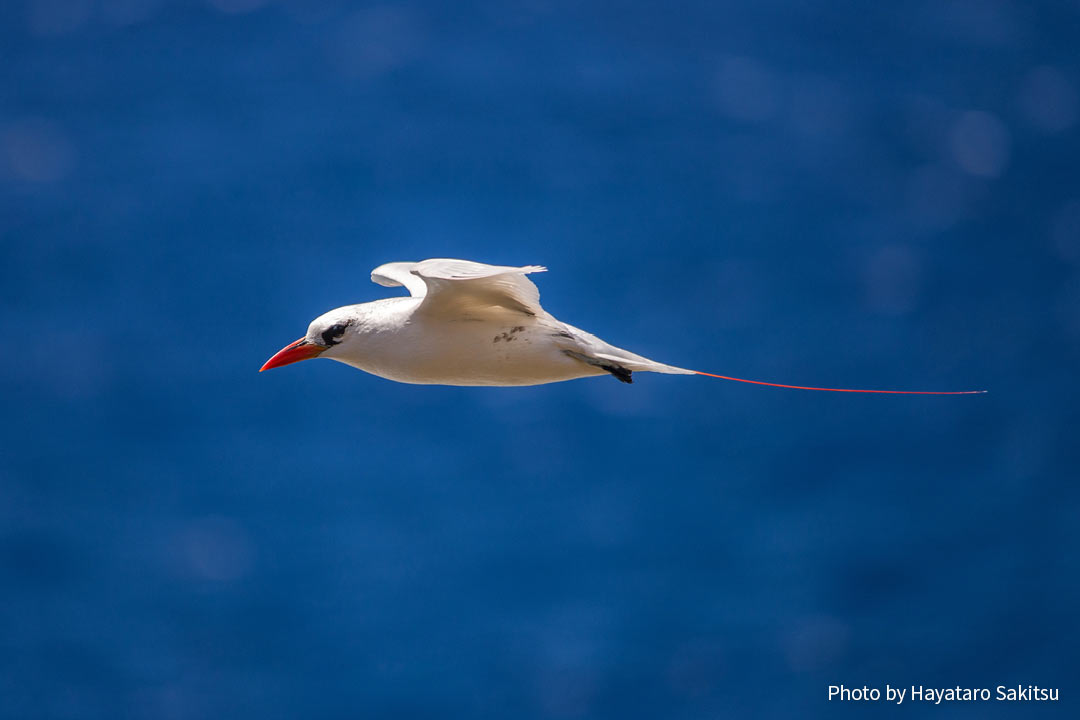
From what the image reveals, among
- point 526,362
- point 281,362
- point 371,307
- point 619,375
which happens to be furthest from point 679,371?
point 281,362

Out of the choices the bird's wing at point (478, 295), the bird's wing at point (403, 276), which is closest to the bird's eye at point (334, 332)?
the bird's wing at point (478, 295)

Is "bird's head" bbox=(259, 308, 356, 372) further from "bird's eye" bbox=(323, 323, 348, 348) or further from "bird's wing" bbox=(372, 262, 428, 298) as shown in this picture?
"bird's wing" bbox=(372, 262, 428, 298)

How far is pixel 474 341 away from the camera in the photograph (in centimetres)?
307

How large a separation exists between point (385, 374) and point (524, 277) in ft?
1.66

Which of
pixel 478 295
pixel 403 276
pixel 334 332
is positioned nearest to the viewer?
pixel 478 295

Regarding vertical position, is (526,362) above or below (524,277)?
below

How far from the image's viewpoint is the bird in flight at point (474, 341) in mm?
3057

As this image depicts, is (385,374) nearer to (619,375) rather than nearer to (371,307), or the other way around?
(371,307)

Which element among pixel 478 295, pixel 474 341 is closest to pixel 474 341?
pixel 474 341

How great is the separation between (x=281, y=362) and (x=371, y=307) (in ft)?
1.07

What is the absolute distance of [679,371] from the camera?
3121mm

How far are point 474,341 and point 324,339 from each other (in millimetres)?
465

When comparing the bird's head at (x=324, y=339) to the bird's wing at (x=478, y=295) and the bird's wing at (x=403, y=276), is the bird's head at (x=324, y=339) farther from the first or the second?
the bird's wing at (x=403, y=276)

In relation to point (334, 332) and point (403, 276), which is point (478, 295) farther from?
point (403, 276)
